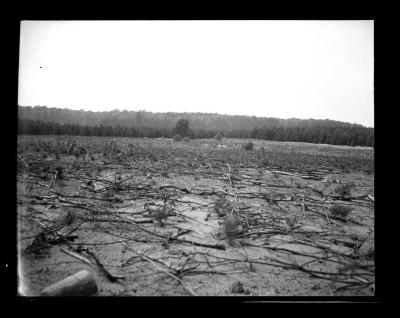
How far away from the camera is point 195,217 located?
361 cm

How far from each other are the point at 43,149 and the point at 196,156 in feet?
7.76

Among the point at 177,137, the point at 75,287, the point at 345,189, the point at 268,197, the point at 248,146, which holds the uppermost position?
the point at 177,137

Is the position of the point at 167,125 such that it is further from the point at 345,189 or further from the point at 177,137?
the point at 345,189

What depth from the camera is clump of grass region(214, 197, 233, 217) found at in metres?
3.62

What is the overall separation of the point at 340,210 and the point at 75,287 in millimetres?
3612

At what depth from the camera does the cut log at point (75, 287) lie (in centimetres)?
283

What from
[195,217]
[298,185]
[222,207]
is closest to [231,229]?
[222,207]

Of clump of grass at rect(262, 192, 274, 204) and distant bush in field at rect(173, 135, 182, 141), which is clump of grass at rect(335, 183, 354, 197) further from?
distant bush in field at rect(173, 135, 182, 141)

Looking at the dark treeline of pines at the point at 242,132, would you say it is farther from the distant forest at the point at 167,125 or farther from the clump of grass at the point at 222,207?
the clump of grass at the point at 222,207

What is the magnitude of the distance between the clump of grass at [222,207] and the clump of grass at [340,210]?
4.93 ft

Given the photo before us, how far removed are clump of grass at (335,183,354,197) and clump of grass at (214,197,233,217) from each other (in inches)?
67.8
